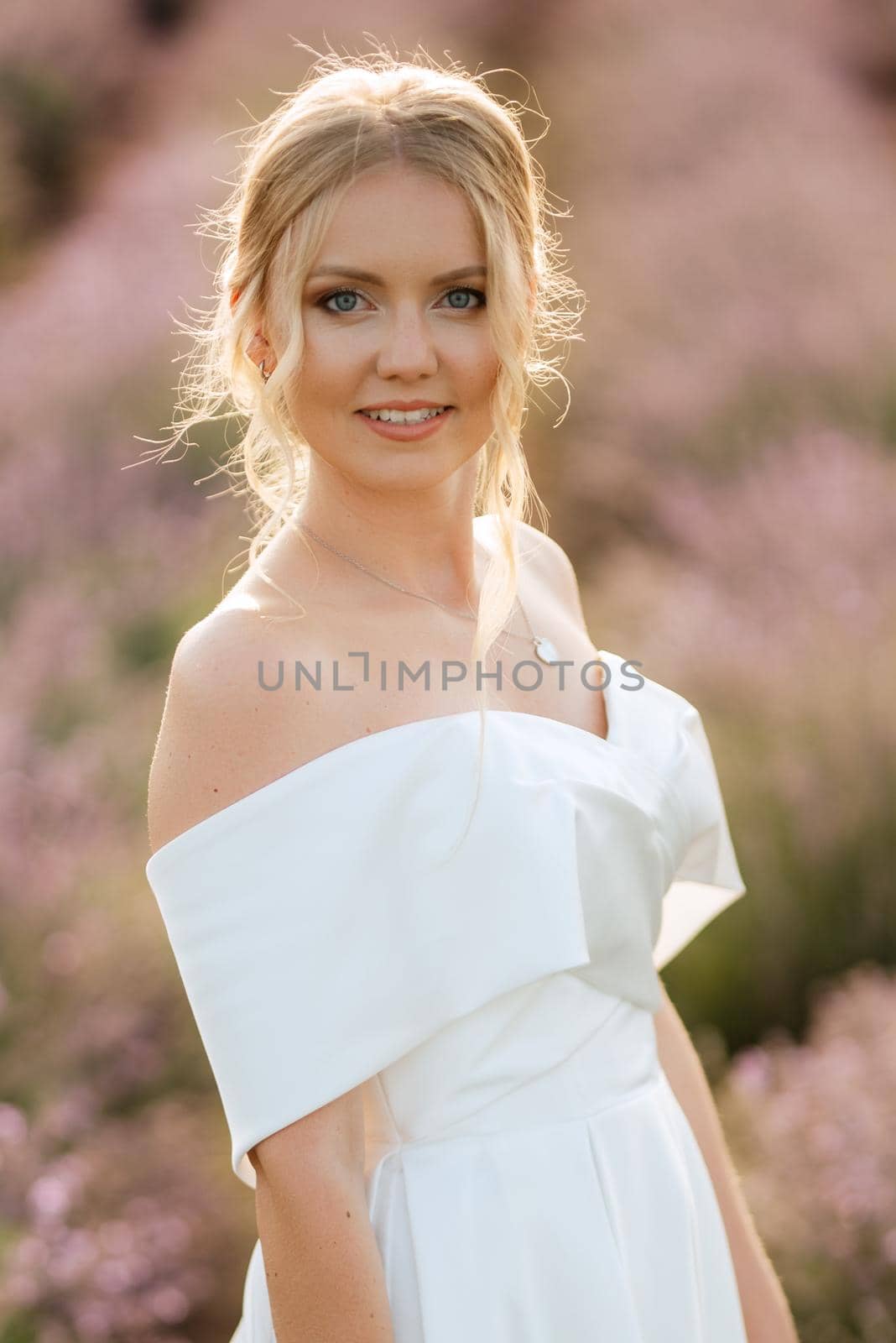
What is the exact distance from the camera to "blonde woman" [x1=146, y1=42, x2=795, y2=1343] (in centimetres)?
142

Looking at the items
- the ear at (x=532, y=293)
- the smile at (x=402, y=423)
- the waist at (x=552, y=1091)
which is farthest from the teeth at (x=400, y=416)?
the waist at (x=552, y=1091)

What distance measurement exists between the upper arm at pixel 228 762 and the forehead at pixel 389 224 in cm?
40

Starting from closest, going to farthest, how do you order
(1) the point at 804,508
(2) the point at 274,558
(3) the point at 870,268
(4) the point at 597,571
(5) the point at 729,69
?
(2) the point at 274,558 → (1) the point at 804,508 → (4) the point at 597,571 → (3) the point at 870,268 → (5) the point at 729,69

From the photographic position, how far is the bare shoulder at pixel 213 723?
140 centimetres

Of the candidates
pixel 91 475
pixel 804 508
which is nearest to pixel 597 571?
pixel 804 508

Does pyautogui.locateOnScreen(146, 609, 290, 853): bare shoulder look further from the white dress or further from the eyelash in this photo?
the eyelash

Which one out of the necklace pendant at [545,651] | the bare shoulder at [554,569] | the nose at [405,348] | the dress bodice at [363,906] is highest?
the nose at [405,348]

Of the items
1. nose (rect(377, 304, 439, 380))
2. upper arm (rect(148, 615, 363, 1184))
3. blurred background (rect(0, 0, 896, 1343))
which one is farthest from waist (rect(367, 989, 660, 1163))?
blurred background (rect(0, 0, 896, 1343))

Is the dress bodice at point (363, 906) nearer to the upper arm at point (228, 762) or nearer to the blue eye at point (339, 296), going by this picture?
the upper arm at point (228, 762)

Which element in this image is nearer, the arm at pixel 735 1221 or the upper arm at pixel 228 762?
the upper arm at pixel 228 762

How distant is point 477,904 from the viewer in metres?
1.48

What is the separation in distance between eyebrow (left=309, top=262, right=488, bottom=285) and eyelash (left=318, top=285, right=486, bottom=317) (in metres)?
0.02

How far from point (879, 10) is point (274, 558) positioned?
9.24m

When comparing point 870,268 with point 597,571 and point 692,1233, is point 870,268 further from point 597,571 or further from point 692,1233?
point 692,1233
